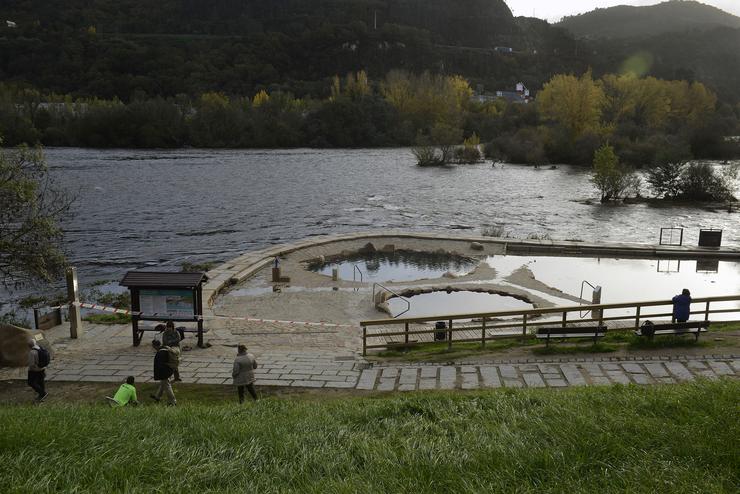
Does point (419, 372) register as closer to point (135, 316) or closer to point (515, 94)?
point (135, 316)

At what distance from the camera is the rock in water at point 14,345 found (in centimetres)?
1245

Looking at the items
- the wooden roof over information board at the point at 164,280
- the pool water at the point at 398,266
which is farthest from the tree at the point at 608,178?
the wooden roof over information board at the point at 164,280

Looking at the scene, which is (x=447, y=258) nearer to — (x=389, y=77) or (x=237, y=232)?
(x=237, y=232)

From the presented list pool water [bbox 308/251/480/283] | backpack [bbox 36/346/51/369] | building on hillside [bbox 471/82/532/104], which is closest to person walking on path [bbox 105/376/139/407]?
backpack [bbox 36/346/51/369]

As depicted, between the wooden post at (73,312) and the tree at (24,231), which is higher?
the tree at (24,231)

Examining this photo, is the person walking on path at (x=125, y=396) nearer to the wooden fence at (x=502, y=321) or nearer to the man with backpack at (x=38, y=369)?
the man with backpack at (x=38, y=369)

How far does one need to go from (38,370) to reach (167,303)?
3.97 meters

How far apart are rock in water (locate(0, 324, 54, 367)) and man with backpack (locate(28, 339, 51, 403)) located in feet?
6.37

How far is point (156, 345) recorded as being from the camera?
35.9 feet

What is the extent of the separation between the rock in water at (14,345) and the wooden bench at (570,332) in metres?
10.1

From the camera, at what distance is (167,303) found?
14234 mm

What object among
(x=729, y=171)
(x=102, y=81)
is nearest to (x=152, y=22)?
(x=102, y=81)

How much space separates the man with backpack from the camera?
1038 centimetres

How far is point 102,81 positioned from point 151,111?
43.8 meters
